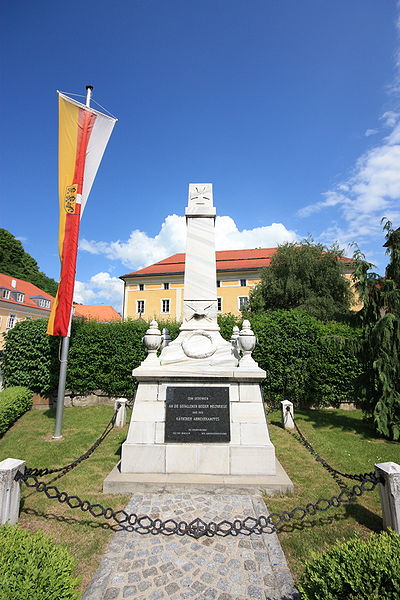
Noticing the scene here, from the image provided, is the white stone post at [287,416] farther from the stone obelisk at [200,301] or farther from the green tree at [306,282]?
the green tree at [306,282]

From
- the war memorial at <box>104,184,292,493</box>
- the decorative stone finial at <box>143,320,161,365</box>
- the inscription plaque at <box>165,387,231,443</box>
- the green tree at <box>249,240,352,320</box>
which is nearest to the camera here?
the war memorial at <box>104,184,292,493</box>

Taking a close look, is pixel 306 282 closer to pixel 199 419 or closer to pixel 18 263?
pixel 199 419

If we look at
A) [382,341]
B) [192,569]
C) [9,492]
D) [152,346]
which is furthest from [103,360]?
[382,341]

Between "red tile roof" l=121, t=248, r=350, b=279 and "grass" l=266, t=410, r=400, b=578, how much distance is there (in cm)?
2858

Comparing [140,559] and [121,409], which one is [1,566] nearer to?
[140,559]

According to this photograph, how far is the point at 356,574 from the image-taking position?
2.06 metres

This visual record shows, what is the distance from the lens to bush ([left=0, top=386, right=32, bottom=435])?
8500 mm

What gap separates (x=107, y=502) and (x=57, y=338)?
8934mm

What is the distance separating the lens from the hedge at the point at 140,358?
37.7 feet

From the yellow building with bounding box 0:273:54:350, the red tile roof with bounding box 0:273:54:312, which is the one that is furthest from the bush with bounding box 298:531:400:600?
the red tile roof with bounding box 0:273:54:312

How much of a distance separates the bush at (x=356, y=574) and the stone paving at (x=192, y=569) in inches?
32.4

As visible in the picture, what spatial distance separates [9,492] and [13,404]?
7363mm

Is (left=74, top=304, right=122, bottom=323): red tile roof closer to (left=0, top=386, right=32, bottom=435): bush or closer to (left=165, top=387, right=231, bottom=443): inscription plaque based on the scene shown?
(left=0, top=386, right=32, bottom=435): bush

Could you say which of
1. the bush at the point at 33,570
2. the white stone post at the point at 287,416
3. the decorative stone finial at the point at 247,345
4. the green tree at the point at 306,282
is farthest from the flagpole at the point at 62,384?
the green tree at the point at 306,282
